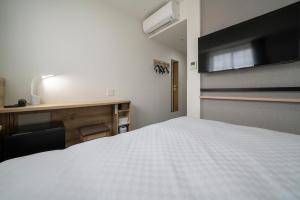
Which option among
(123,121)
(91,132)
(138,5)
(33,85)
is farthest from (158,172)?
(138,5)

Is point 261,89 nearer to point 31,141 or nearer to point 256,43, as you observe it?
point 256,43

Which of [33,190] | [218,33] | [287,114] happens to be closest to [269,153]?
[287,114]

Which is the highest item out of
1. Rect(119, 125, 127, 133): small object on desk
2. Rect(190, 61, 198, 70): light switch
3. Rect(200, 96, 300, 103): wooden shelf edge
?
Rect(190, 61, 198, 70): light switch

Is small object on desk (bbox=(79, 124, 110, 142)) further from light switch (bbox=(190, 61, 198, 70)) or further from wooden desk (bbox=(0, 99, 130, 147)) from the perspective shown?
light switch (bbox=(190, 61, 198, 70))

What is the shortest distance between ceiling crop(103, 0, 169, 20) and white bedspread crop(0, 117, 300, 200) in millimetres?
2431

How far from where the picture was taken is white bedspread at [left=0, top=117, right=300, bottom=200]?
387mm

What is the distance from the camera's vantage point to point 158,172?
50 cm

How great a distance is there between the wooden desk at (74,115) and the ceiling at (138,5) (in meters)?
1.78

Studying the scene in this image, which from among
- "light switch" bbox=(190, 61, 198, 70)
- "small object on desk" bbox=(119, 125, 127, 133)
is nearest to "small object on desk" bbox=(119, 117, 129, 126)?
"small object on desk" bbox=(119, 125, 127, 133)

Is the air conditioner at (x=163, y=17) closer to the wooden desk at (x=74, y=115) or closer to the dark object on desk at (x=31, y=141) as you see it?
the wooden desk at (x=74, y=115)

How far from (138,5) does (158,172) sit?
2.69 meters

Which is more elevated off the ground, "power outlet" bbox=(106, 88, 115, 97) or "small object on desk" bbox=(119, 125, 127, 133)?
"power outlet" bbox=(106, 88, 115, 97)

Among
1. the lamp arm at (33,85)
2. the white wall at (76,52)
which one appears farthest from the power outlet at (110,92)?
the lamp arm at (33,85)

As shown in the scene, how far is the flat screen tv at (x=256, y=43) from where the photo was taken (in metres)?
1.10
